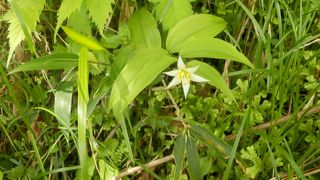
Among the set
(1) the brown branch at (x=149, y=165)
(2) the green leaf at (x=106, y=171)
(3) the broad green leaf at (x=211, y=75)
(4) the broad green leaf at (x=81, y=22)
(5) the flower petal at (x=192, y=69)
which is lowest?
(1) the brown branch at (x=149, y=165)

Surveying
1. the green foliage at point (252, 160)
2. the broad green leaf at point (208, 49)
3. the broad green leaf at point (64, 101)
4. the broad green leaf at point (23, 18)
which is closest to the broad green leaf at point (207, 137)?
the green foliage at point (252, 160)

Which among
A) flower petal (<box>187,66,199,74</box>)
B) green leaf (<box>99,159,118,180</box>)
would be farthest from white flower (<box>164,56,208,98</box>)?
green leaf (<box>99,159,118,180</box>)

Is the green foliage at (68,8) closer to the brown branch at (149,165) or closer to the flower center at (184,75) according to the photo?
the flower center at (184,75)

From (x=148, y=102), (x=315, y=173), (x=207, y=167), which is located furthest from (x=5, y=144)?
(x=315, y=173)

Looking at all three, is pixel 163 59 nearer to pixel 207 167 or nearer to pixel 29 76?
pixel 207 167

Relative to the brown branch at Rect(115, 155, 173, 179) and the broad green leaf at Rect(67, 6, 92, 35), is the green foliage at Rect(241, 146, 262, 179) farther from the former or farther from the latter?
the broad green leaf at Rect(67, 6, 92, 35)
